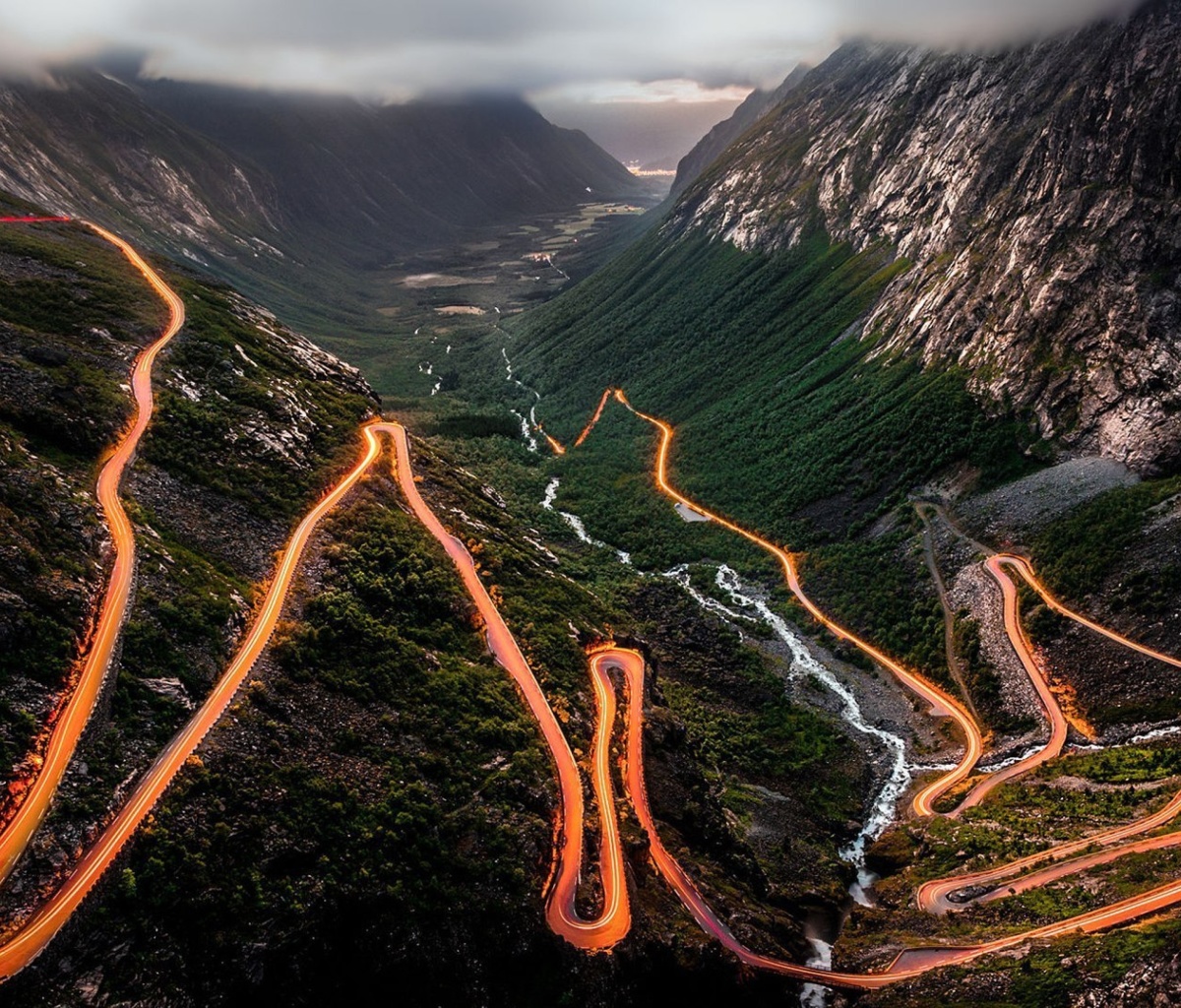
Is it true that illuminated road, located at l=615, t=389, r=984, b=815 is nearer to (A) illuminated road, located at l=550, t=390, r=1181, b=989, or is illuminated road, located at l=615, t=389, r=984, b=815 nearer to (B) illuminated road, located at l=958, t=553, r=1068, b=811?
(A) illuminated road, located at l=550, t=390, r=1181, b=989

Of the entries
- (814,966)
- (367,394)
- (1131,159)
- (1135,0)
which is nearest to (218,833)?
(814,966)

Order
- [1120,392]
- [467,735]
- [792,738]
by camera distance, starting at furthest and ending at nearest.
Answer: [1120,392] → [792,738] → [467,735]

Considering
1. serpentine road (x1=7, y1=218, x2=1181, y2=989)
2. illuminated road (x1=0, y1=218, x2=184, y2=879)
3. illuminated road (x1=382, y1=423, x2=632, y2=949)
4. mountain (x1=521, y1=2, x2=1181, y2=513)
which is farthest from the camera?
mountain (x1=521, y1=2, x2=1181, y2=513)

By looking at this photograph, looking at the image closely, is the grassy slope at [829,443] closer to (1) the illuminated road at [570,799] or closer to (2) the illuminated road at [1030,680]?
(2) the illuminated road at [1030,680]

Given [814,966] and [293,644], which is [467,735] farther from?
[814,966]

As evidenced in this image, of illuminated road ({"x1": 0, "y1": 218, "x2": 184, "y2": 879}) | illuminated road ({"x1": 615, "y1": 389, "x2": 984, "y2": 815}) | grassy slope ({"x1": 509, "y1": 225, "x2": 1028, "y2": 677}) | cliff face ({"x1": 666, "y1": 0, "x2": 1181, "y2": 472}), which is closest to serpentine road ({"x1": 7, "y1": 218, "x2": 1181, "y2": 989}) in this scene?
illuminated road ({"x1": 0, "y1": 218, "x2": 184, "y2": 879})

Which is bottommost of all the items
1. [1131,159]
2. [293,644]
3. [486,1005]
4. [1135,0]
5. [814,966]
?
[814,966]

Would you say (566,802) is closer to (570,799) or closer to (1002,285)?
(570,799)
